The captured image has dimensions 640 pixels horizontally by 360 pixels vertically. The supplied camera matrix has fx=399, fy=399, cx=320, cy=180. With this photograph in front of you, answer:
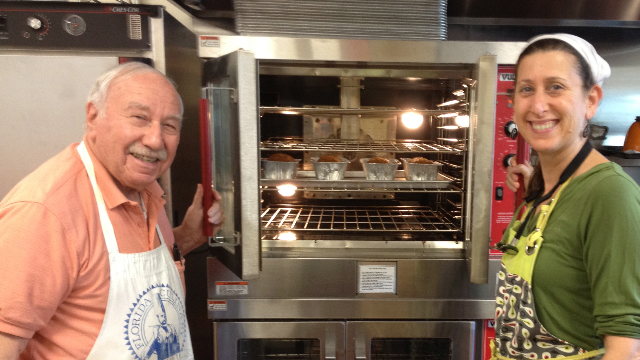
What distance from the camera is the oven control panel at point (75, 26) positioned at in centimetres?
155

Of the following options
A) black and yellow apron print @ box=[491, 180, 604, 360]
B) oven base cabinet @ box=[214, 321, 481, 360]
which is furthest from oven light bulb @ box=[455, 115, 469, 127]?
oven base cabinet @ box=[214, 321, 481, 360]

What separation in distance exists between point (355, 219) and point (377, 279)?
0.45 m

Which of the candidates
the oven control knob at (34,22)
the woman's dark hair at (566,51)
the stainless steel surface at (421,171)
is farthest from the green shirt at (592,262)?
the oven control knob at (34,22)

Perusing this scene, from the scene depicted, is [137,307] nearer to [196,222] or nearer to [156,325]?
[156,325]

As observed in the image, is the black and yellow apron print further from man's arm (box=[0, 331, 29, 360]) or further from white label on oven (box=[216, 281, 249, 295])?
man's arm (box=[0, 331, 29, 360])

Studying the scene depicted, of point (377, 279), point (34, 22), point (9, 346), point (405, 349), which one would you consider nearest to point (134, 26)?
point (34, 22)

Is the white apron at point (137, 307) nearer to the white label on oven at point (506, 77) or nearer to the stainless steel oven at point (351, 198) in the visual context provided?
the stainless steel oven at point (351, 198)

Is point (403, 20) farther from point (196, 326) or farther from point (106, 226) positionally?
point (196, 326)

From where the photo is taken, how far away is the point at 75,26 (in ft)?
5.17

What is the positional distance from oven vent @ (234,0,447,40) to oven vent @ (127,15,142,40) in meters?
0.46

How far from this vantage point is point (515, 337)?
123 centimetres

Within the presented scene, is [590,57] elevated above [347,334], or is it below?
above

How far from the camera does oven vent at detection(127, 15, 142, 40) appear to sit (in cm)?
159

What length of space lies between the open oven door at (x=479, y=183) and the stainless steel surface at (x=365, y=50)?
0.38 ft
